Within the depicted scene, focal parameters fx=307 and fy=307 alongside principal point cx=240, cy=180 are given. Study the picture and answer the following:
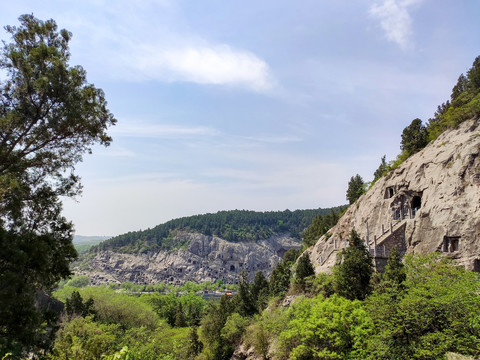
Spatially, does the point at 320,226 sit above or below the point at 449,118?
below

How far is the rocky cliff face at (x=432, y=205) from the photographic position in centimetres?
2652

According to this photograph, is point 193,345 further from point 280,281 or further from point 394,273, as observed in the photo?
point 394,273

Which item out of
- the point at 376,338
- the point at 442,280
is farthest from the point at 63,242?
the point at 442,280

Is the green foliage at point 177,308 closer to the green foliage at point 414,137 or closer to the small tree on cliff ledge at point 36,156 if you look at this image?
the green foliage at point 414,137

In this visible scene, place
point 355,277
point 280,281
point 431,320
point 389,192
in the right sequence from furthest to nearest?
point 280,281 → point 389,192 → point 355,277 → point 431,320

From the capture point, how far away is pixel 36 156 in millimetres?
12094

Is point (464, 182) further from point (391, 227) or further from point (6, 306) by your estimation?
point (6, 306)

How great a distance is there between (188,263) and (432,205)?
131893 millimetres

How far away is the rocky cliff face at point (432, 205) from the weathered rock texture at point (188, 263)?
116129mm

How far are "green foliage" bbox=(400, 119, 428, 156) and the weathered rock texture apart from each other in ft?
400

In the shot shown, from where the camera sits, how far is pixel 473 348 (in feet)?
48.0

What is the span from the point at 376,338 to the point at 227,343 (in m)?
22.4

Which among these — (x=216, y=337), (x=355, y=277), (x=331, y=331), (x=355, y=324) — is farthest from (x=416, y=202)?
(x=216, y=337)

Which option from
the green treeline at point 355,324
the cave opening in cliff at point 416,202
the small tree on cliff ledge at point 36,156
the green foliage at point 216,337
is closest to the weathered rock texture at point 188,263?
the green foliage at point 216,337
